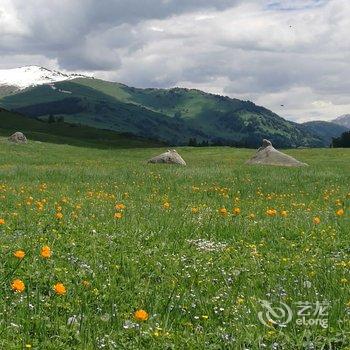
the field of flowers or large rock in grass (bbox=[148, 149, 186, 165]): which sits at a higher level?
large rock in grass (bbox=[148, 149, 186, 165])

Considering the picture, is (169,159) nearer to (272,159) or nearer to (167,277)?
(272,159)

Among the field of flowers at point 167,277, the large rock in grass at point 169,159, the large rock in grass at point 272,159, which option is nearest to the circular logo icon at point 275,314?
the field of flowers at point 167,277

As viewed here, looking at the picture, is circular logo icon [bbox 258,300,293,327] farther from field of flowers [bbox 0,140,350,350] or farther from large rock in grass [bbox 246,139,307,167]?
large rock in grass [bbox 246,139,307,167]

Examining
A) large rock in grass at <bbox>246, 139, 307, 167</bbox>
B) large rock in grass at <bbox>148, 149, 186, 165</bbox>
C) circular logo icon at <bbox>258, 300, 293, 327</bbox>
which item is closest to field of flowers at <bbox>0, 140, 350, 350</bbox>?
circular logo icon at <bbox>258, 300, 293, 327</bbox>

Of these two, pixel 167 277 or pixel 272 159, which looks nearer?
pixel 167 277

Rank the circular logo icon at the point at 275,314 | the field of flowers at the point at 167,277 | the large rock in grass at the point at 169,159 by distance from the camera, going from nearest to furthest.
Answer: the field of flowers at the point at 167,277
the circular logo icon at the point at 275,314
the large rock in grass at the point at 169,159

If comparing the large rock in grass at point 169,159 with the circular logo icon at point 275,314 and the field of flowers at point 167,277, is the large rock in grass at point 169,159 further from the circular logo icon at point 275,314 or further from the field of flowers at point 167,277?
the circular logo icon at point 275,314

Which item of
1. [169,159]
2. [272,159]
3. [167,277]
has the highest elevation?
[272,159]

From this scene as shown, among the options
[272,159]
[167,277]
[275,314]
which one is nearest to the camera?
[275,314]

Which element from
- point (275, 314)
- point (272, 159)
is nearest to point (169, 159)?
point (272, 159)

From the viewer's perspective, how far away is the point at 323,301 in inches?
245


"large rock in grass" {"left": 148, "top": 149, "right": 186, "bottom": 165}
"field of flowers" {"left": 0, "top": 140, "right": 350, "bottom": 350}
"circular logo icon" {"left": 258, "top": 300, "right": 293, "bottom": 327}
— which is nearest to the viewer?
"field of flowers" {"left": 0, "top": 140, "right": 350, "bottom": 350}

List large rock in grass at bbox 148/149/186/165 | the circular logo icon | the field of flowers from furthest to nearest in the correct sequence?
large rock in grass at bbox 148/149/186/165, the circular logo icon, the field of flowers

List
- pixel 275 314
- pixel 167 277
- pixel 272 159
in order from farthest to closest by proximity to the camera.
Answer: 1. pixel 272 159
2. pixel 167 277
3. pixel 275 314
